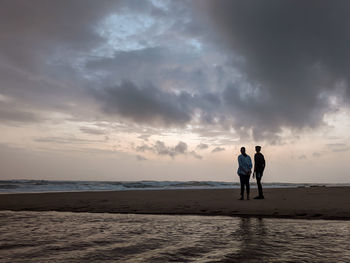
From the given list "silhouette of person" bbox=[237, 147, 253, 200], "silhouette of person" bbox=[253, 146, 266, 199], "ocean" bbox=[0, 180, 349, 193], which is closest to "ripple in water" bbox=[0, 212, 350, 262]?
"silhouette of person" bbox=[237, 147, 253, 200]

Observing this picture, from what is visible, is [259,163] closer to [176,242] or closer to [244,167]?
[244,167]

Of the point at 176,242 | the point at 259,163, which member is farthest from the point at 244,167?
the point at 176,242

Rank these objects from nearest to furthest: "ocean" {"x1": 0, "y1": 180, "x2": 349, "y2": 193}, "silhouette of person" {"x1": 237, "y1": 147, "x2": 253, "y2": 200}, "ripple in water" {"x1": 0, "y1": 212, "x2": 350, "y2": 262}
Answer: "ripple in water" {"x1": 0, "y1": 212, "x2": 350, "y2": 262}, "silhouette of person" {"x1": 237, "y1": 147, "x2": 253, "y2": 200}, "ocean" {"x1": 0, "y1": 180, "x2": 349, "y2": 193}

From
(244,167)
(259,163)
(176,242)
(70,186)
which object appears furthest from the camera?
(70,186)

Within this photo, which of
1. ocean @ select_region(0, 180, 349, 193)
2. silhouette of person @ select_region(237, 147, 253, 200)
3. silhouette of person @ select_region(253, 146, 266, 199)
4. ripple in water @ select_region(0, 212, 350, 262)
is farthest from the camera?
ocean @ select_region(0, 180, 349, 193)

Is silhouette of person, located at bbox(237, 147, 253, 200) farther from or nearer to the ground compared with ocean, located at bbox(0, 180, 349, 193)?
farther from the ground

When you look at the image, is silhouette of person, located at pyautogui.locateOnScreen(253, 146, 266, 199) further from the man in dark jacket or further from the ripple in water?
the ripple in water

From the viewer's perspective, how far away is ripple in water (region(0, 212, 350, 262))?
13.6ft

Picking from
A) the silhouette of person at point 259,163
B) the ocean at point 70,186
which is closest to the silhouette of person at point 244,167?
the silhouette of person at point 259,163

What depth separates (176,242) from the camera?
5.18m

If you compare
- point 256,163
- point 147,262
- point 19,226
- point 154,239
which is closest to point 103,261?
point 147,262

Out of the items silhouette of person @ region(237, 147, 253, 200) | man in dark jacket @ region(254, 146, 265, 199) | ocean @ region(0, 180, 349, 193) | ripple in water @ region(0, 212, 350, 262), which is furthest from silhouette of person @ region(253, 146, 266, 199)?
ocean @ region(0, 180, 349, 193)

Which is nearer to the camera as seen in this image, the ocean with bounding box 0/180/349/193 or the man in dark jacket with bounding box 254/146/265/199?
the man in dark jacket with bounding box 254/146/265/199

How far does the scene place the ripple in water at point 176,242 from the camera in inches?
163
